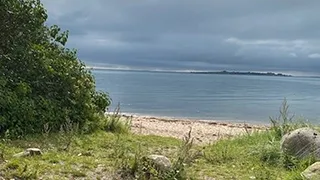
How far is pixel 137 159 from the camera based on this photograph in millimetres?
6273

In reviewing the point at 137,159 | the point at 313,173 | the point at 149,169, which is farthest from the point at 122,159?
the point at 313,173

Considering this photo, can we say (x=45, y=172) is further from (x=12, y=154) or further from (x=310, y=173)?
(x=310, y=173)

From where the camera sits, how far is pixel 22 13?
9.99 m

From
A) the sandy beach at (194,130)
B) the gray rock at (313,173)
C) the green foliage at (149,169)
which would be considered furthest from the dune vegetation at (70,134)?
the sandy beach at (194,130)

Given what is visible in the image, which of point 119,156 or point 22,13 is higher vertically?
point 22,13

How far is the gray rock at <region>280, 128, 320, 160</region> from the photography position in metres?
7.99

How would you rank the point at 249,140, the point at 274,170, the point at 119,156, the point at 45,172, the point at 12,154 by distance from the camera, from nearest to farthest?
1. the point at 45,172
2. the point at 12,154
3. the point at 119,156
4. the point at 274,170
5. the point at 249,140

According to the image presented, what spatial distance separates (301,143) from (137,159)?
11.8ft

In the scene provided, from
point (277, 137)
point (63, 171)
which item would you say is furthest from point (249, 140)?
point (63, 171)

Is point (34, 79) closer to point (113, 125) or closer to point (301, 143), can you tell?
point (113, 125)

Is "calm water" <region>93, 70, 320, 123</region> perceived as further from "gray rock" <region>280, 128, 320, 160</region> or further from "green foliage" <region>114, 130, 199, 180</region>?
"green foliage" <region>114, 130, 199, 180</region>

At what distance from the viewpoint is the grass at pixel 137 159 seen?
19.7 ft

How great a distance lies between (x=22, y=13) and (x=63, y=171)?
528 cm

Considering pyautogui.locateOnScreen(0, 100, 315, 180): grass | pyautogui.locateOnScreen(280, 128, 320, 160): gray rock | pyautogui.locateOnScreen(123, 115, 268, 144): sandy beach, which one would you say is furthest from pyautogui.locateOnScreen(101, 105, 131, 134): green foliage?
pyautogui.locateOnScreen(280, 128, 320, 160): gray rock
